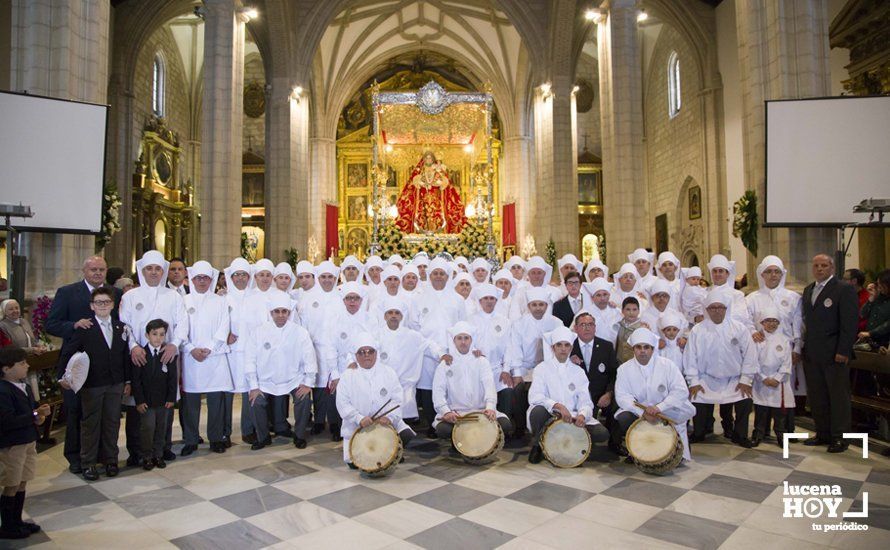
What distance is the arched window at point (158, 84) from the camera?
876 inches

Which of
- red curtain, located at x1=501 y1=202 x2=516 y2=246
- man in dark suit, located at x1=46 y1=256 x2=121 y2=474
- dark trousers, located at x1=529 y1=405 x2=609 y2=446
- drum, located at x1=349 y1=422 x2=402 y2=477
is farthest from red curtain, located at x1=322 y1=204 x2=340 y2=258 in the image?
drum, located at x1=349 y1=422 x2=402 y2=477

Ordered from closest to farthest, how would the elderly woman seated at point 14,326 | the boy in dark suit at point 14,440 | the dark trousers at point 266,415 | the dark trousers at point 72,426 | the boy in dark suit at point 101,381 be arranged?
the boy in dark suit at point 14,440 < the boy in dark suit at point 101,381 < the dark trousers at point 72,426 < the elderly woman seated at point 14,326 < the dark trousers at point 266,415

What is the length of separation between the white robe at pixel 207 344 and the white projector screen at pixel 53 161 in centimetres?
224

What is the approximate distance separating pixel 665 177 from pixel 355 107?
16935 millimetres

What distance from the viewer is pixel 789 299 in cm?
632

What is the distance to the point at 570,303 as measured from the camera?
707cm

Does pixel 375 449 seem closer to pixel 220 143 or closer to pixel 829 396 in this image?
pixel 829 396

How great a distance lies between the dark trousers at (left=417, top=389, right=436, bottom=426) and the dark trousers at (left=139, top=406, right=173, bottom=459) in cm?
270

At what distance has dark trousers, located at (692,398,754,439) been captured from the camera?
604 cm

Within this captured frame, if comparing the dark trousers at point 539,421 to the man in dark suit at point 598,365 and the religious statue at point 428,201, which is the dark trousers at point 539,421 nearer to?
the man in dark suit at point 598,365

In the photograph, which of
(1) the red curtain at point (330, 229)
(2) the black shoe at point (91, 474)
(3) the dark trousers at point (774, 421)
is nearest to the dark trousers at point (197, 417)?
(2) the black shoe at point (91, 474)

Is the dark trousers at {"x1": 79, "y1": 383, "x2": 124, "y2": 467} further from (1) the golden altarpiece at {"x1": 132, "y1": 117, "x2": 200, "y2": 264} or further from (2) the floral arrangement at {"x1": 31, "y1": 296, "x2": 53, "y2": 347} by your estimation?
(1) the golden altarpiece at {"x1": 132, "y1": 117, "x2": 200, "y2": 264}

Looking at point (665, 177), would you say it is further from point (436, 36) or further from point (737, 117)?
point (436, 36)

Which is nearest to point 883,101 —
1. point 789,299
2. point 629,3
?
point 789,299
